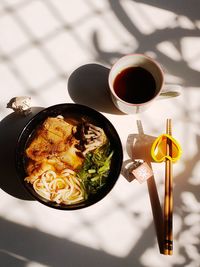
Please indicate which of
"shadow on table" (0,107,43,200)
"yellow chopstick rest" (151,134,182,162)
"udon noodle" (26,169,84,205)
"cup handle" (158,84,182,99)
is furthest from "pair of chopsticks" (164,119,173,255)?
Result: "shadow on table" (0,107,43,200)

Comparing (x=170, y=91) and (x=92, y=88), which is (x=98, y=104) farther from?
(x=170, y=91)

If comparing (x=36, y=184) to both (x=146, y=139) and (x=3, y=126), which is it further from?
(x=146, y=139)

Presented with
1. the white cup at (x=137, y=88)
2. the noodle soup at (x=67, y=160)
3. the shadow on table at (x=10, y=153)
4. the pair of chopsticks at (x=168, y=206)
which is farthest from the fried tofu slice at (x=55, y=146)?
the pair of chopsticks at (x=168, y=206)

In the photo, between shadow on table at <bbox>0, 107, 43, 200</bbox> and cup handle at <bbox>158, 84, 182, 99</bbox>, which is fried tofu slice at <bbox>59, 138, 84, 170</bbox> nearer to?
shadow on table at <bbox>0, 107, 43, 200</bbox>

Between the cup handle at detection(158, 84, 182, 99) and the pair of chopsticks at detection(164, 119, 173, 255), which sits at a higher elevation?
the cup handle at detection(158, 84, 182, 99)

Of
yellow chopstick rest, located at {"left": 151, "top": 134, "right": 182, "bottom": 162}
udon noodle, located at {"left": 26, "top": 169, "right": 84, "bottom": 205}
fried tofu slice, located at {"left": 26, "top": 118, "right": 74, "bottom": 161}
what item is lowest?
yellow chopstick rest, located at {"left": 151, "top": 134, "right": 182, "bottom": 162}

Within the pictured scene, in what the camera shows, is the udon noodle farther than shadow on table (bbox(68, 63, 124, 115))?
No

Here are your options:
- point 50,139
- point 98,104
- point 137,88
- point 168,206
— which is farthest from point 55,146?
point 168,206

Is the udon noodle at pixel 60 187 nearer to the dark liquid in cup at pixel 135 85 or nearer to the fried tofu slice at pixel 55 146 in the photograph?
the fried tofu slice at pixel 55 146
